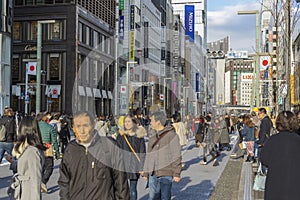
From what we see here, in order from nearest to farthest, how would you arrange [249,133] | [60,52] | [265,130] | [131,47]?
1. [265,130]
2. [249,133]
3. [60,52]
4. [131,47]

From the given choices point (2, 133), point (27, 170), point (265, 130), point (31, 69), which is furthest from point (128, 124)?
point (31, 69)

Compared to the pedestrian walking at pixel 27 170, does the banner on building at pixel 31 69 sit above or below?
above

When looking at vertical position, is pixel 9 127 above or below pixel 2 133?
above

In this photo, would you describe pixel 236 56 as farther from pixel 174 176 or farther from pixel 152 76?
pixel 152 76

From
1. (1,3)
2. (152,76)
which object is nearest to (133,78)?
(152,76)

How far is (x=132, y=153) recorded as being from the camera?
27.5ft

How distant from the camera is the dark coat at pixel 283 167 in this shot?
16.5ft

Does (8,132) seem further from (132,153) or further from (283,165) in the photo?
(283,165)

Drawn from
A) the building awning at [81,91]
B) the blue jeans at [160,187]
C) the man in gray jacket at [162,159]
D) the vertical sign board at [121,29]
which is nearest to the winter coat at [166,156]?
the man in gray jacket at [162,159]

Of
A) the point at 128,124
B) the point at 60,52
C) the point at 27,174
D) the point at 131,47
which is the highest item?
the point at 131,47

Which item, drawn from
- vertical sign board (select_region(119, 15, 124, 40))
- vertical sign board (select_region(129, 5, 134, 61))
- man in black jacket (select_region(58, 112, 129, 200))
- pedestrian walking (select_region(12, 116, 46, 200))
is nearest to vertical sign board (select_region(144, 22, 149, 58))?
vertical sign board (select_region(129, 5, 134, 61))

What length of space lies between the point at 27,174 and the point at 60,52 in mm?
45326

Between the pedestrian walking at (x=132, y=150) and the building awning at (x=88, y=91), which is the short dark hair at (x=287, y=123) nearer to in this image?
the pedestrian walking at (x=132, y=150)

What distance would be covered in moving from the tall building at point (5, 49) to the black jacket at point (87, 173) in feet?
114
